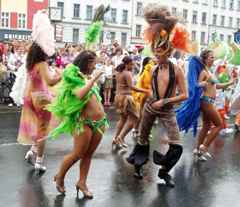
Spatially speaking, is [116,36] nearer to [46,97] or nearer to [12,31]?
[12,31]

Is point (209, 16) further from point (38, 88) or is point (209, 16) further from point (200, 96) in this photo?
point (38, 88)

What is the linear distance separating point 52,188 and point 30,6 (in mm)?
48156

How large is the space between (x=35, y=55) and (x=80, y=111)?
1.40m

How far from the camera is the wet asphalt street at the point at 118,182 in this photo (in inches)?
245

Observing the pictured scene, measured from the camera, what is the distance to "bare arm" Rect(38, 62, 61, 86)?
22.7 feet

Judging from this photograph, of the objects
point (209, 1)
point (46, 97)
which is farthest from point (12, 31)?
point (46, 97)

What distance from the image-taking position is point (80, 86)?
6.07m

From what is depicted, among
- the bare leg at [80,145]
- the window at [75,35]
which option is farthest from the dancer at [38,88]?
the window at [75,35]

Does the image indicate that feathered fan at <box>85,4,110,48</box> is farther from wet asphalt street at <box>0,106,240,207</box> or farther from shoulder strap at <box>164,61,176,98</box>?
wet asphalt street at <box>0,106,240,207</box>

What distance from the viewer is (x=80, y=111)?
6.20 metres

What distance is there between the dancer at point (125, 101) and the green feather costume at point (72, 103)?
2.87m

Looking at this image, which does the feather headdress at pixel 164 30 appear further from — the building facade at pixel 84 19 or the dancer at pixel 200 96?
the building facade at pixel 84 19

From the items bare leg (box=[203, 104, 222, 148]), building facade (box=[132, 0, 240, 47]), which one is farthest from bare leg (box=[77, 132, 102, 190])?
building facade (box=[132, 0, 240, 47])

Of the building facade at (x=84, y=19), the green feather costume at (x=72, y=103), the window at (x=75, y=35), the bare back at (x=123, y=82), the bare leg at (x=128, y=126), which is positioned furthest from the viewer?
the window at (x=75, y=35)
